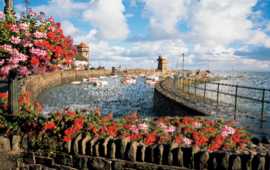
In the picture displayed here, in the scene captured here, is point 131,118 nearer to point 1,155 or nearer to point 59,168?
point 59,168

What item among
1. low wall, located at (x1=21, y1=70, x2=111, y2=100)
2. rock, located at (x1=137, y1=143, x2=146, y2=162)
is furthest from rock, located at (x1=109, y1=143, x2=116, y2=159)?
low wall, located at (x1=21, y1=70, x2=111, y2=100)

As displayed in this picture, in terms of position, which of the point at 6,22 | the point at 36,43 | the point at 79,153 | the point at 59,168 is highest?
the point at 6,22

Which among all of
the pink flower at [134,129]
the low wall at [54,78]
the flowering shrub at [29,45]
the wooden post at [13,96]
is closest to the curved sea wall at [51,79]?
the low wall at [54,78]

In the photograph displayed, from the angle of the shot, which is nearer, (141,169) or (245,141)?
(141,169)

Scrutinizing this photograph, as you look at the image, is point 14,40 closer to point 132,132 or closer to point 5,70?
point 5,70

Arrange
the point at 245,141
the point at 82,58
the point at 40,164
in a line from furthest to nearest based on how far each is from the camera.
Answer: the point at 82,58 < the point at 245,141 < the point at 40,164

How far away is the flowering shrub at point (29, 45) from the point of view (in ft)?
17.1

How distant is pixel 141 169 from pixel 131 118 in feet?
8.10

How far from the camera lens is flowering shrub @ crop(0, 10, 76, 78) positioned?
5215 millimetres

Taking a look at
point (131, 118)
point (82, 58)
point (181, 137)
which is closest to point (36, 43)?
point (131, 118)

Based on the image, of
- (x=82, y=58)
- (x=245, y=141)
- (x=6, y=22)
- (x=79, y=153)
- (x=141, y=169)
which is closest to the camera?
(x=141, y=169)

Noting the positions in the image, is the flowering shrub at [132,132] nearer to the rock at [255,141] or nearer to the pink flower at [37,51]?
the rock at [255,141]

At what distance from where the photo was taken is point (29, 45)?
5188 mm

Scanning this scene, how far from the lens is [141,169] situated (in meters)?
4.20
